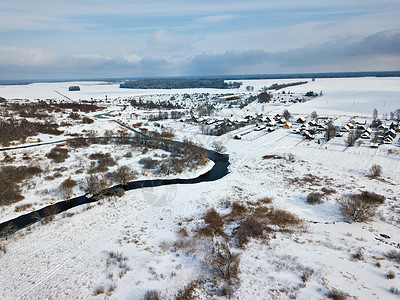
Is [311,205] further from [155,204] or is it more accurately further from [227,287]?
[155,204]

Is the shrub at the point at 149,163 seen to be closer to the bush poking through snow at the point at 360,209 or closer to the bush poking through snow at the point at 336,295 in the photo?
the bush poking through snow at the point at 360,209

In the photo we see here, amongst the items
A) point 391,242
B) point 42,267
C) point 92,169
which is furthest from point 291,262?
point 92,169

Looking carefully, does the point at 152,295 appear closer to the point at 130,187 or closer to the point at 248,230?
the point at 248,230

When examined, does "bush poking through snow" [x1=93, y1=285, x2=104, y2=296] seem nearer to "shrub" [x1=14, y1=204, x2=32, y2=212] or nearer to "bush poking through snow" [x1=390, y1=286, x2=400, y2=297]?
"shrub" [x1=14, y1=204, x2=32, y2=212]

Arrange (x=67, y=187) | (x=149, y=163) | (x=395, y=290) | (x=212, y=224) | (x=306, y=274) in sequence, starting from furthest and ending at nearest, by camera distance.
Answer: (x=149, y=163) → (x=67, y=187) → (x=212, y=224) → (x=306, y=274) → (x=395, y=290)

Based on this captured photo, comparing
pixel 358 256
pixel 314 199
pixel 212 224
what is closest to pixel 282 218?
pixel 314 199

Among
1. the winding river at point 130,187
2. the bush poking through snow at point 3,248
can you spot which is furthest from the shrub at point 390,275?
the bush poking through snow at point 3,248

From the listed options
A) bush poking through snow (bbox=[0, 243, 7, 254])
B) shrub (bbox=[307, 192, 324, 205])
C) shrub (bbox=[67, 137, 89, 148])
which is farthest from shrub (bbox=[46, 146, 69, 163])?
shrub (bbox=[307, 192, 324, 205])
